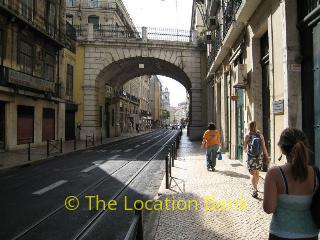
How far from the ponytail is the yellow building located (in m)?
17.4

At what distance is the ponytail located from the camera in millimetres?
2418

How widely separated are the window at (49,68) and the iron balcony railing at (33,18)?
1267 mm

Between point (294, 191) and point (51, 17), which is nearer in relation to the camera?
point (294, 191)

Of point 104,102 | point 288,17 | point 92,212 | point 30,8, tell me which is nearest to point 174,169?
point 92,212

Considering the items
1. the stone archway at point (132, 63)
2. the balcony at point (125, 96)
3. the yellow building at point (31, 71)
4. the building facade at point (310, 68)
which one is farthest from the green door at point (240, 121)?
the balcony at point (125, 96)

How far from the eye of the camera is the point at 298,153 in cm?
242

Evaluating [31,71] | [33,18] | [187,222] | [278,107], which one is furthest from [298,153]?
[33,18]

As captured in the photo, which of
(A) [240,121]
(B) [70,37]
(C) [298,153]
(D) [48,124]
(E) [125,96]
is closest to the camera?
(C) [298,153]

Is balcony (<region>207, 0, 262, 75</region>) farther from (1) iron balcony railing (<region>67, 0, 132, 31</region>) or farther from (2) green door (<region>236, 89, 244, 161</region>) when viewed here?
(1) iron balcony railing (<region>67, 0, 132, 31</region>)

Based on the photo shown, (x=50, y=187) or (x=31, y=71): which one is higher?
(x=31, y=71)

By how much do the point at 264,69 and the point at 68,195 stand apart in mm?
6129

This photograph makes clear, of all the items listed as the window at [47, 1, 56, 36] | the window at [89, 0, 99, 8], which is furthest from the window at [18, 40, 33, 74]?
the window at [89, 0, 99, 8]

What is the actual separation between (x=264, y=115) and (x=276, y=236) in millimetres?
7928

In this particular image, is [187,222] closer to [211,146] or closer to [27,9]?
[211,146]
